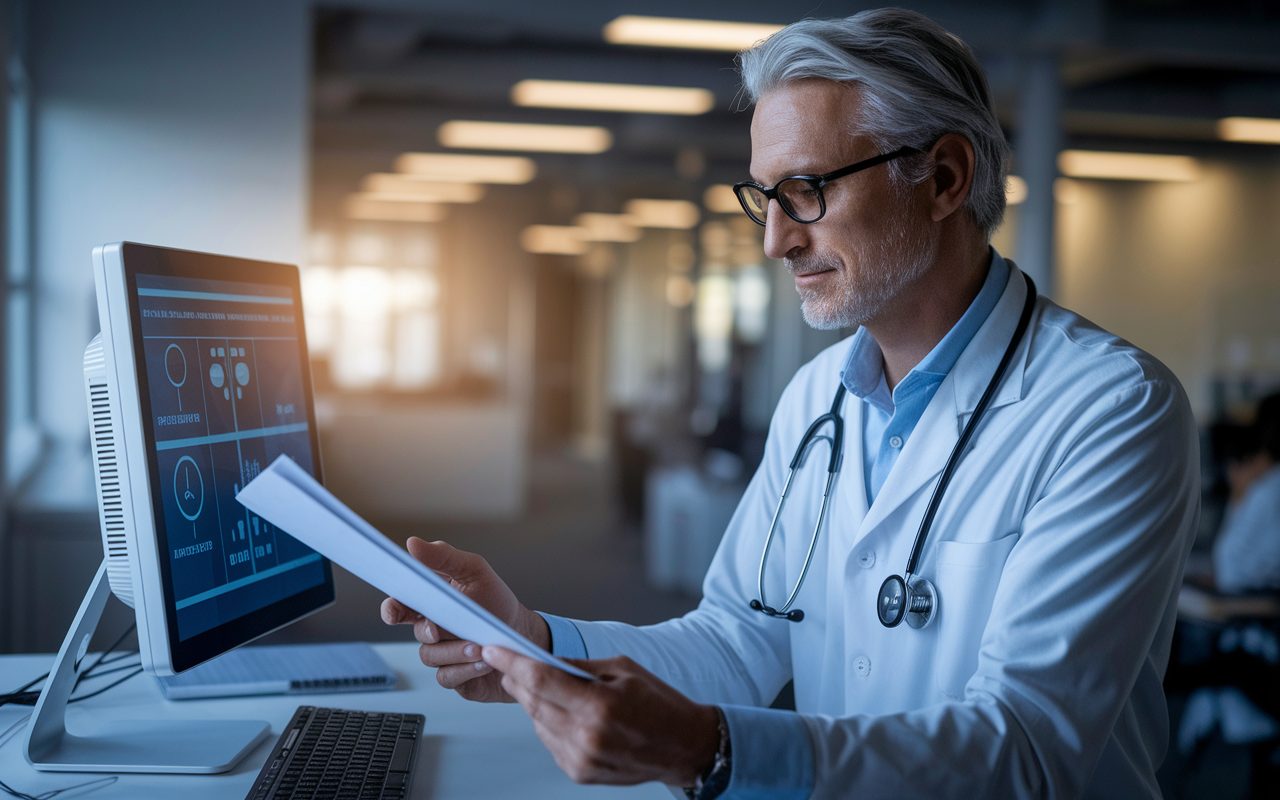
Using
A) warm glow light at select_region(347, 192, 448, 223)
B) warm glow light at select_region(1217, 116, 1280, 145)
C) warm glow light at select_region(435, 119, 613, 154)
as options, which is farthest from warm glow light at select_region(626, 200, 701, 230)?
warm glow light at select_region(1217, 116, 1280, 145)

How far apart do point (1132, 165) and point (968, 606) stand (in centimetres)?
712

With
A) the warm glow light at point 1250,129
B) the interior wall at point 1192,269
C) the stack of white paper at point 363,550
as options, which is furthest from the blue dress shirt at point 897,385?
the warm glow light at point 1250,129

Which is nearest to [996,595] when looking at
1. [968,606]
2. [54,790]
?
[968,606]

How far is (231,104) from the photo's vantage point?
13.5 ft

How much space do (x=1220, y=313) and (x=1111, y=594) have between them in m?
6.53

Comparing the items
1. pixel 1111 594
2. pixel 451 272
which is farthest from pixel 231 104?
pixel 451 272

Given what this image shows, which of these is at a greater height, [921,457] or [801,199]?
[801,199]

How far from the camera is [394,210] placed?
10.9m

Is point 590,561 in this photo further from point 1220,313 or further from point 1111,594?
point 1111,594

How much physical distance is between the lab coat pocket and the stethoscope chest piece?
0.08 feet

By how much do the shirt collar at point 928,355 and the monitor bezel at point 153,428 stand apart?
0.80m

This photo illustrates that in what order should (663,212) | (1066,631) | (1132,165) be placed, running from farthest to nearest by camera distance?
1. (663,212)
2. (1132,165)
3. (1066,631)

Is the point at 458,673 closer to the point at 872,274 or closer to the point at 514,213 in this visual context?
the point at 872,274

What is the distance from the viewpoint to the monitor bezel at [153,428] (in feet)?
3.27
